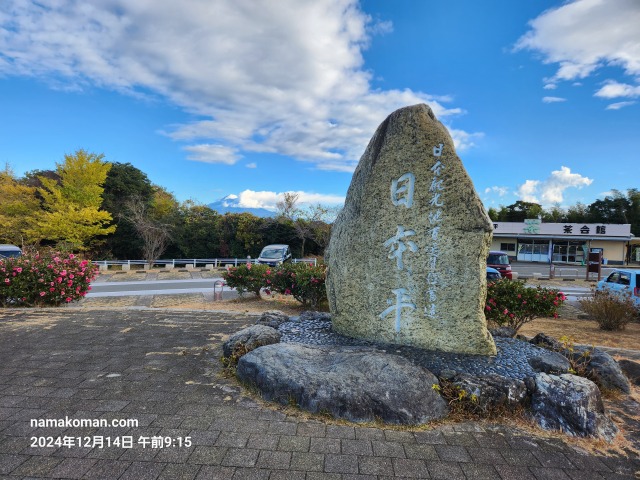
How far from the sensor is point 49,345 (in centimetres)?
482

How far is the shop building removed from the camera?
3009 centimetres

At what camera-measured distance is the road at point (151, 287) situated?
12.9 m

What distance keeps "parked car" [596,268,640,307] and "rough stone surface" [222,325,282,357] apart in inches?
328

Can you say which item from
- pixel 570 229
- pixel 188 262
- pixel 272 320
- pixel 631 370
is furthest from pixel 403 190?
pixel 570 229

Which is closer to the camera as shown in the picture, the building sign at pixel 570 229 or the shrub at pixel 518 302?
the shrub at pixel 518 302

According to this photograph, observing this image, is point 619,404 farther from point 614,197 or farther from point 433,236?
point 614,197

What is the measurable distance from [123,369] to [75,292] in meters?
4.99

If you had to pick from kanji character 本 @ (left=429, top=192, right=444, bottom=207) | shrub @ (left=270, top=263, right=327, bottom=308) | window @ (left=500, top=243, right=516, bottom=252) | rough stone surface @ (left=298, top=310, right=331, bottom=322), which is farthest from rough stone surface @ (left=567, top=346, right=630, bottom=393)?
window @ (left=500, top=243, right=516, bottom=252)

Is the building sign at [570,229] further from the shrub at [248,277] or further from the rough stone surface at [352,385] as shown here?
the rough stone surface at [352,385]

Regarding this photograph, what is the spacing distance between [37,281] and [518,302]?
358 inches

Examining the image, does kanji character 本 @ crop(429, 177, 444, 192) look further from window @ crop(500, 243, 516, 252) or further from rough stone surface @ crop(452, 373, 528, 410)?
window @ crop(500, 243, 516, 252)

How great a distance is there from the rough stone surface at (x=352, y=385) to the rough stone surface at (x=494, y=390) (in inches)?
10.6

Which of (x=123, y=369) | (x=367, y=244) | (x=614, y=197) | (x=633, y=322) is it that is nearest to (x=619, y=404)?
(x=367, y=244)

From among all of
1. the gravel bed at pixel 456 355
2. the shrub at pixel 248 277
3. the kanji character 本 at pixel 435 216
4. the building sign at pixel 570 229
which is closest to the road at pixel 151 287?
the shrub at pixel 248 277
